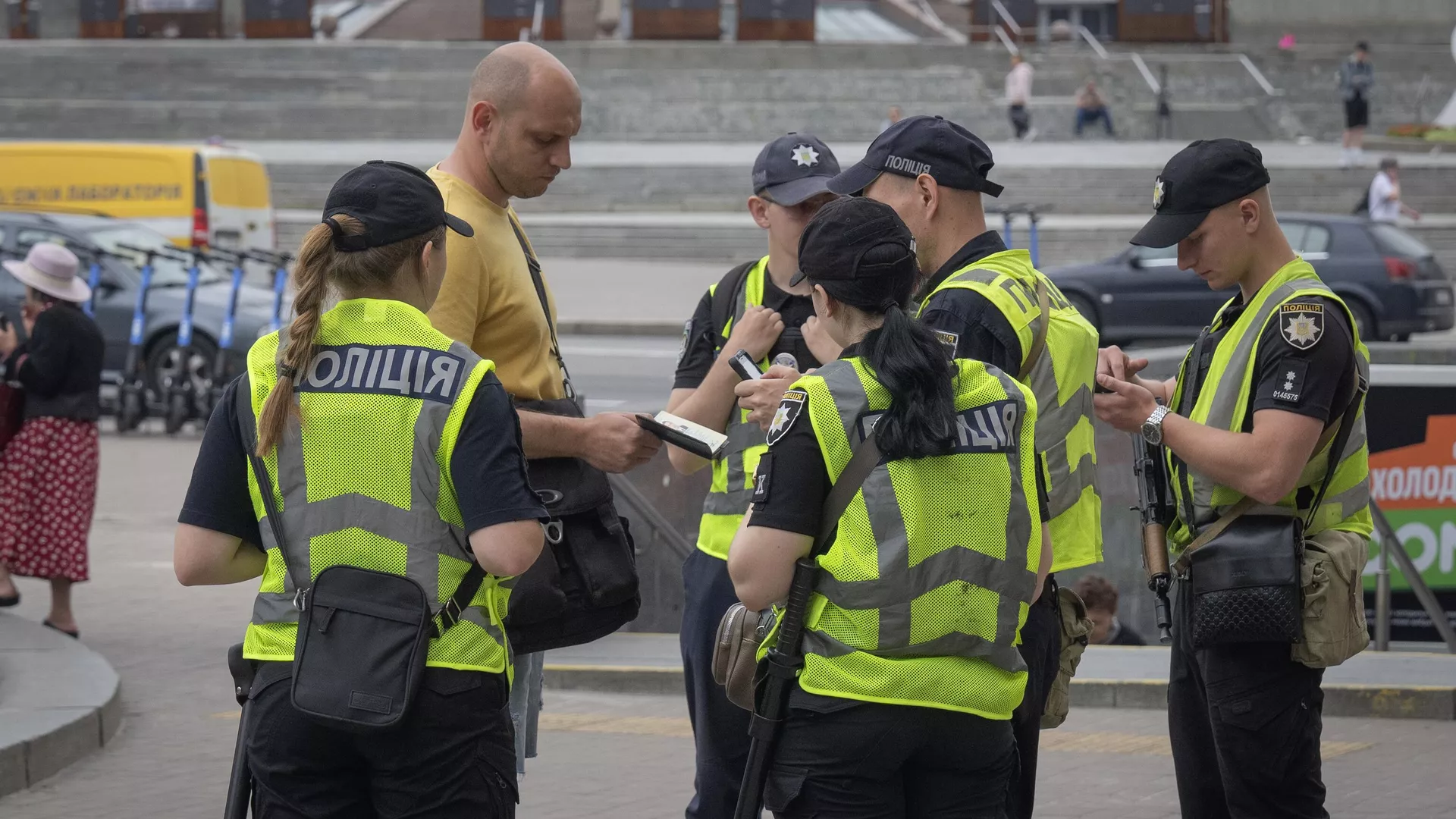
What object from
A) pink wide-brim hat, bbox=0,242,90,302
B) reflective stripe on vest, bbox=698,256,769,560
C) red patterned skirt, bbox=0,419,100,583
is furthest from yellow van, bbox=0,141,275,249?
reflective stripe on vest, bbox=698,256,769,560

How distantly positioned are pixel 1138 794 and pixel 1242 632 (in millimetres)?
2464

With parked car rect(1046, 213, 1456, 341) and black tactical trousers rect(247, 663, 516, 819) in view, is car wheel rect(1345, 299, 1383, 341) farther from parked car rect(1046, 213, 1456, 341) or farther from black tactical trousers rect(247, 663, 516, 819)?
black tactical trousers rect(247, 663, 516, 819)

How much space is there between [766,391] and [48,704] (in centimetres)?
440

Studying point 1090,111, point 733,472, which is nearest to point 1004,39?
point 1090,111

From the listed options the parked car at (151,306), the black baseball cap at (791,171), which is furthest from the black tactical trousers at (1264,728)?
the parked car at (151,306)

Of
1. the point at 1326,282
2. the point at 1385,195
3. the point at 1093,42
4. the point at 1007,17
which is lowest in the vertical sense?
the point at 1326,282

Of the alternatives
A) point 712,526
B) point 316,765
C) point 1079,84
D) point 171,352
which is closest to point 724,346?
point 712,526

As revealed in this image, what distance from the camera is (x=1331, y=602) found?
390cm

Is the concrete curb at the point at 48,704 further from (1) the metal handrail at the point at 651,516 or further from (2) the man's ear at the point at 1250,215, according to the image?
(2) the man's ear at the point at 1250,215

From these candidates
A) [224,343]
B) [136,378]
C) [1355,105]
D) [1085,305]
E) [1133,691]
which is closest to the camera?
[1133,691]

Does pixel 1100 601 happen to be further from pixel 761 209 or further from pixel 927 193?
pixel 927 193

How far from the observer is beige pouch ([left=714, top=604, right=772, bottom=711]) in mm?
3479

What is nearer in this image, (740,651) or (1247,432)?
(740,651)

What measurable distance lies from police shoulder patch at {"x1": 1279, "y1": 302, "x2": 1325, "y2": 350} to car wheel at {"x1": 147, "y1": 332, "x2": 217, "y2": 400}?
A: 13.5 meters
